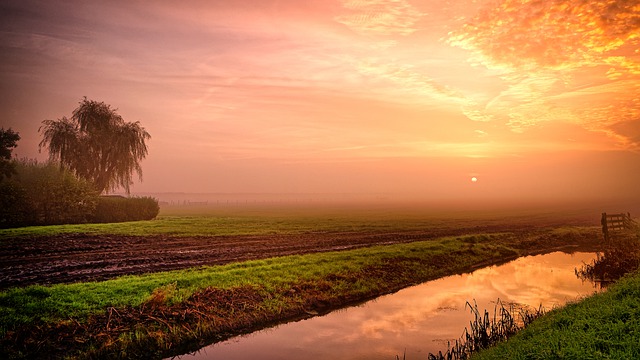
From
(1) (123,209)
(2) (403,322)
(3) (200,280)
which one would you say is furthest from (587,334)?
(1) (123,209)

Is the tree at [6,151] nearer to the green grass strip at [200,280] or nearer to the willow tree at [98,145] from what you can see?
the willow tree at [98,145]

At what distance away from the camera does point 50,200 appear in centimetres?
4916

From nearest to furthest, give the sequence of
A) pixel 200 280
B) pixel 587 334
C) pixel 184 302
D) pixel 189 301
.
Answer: pixel 587 334, pixel 184 302, pixel 189 301, pixel 200 280

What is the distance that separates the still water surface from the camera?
15.5m

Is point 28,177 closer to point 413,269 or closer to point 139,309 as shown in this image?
point 139,309

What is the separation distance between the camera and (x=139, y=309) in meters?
17.1

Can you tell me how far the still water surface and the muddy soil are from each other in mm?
11398

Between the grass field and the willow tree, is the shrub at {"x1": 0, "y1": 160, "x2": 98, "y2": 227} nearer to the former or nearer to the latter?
the willow tree

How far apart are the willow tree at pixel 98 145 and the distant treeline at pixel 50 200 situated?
496cm

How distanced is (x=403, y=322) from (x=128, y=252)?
2399cm

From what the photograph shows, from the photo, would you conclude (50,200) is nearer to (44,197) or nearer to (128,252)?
(44,197)

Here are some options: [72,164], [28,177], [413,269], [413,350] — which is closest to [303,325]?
[413,350]

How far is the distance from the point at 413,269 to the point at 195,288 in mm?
16999

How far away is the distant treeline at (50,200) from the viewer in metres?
44.8
